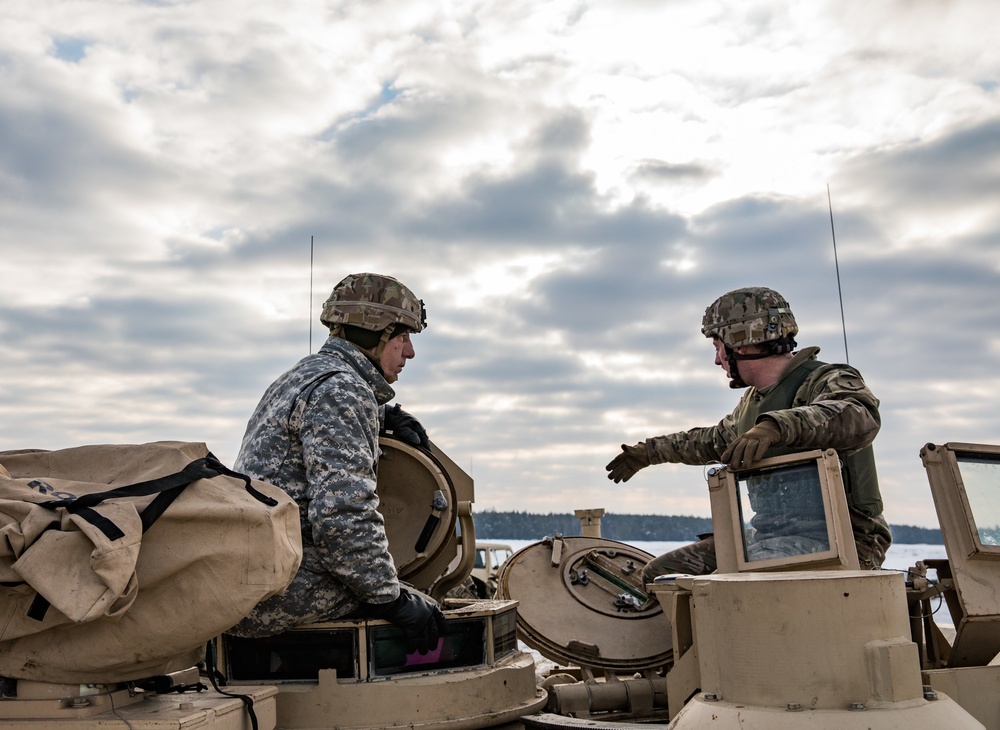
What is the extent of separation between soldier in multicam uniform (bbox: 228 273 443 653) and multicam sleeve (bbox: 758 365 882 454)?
1.98 metres

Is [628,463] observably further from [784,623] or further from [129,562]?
[129,562]

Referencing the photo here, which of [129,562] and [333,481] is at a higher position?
[333,481]

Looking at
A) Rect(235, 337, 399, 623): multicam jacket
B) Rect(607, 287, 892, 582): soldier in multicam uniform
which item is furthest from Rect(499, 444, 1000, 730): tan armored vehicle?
Rect(235, 337, 399, 623): multicam jacket

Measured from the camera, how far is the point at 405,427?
18.4 feet

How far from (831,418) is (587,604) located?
1.91 m

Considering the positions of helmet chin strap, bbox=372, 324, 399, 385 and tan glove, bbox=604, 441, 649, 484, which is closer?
helmet chin strap, bbox=372, 324, 399, 385

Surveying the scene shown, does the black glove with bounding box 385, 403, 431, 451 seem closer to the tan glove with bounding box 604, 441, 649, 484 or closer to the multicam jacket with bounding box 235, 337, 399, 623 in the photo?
the multicam jacket with bounding box 235, 337, 399, 623

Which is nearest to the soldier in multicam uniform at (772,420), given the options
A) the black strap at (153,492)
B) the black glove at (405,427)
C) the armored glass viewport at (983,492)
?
the armored glass viewport at (983,492)

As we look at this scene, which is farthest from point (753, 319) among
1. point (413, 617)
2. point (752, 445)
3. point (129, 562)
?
point (129, 562)

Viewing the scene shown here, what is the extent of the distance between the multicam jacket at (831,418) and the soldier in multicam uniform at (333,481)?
6.37 feet

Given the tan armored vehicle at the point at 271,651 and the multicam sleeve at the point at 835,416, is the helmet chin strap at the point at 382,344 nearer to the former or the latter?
the tan armored vehicle at the point at 271,651

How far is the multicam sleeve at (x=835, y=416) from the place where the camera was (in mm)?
5137

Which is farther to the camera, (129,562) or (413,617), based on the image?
Result: (413,617)

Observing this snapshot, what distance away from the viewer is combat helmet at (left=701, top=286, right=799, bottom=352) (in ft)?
19.8
